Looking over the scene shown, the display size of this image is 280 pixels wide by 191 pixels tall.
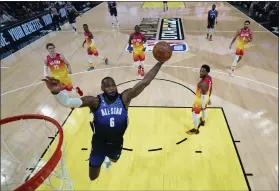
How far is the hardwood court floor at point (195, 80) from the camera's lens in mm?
5801

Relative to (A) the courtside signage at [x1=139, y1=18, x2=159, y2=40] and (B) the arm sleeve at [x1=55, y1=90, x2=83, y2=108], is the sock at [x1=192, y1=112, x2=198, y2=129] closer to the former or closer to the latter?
(B) the arm sleeve at [x1=55, y1=90, x2=83, y2=108]

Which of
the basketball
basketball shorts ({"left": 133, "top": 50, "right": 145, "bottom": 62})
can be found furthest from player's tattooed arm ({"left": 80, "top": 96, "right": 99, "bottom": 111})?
basketball shorts ({"left": 133, "top": 50, "right": 145, "bottom": 62})

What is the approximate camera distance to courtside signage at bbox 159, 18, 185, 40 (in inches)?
538

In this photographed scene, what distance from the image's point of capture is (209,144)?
18.2 feet

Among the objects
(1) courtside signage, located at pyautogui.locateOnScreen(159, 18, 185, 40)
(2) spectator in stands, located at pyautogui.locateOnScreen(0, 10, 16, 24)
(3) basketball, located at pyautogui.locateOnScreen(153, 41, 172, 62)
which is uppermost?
(3) basketball, located at pyautogui.locateOnScreen(153, 41, 172, 62)

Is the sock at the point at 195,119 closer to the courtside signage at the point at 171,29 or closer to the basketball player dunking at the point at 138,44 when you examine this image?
the basketball player dunking at the point at 138,44

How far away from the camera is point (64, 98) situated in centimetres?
289

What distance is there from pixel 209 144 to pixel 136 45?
443 cm

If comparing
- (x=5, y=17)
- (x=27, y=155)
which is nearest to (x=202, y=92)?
(x=27, y=155)

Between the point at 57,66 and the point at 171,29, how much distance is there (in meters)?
10.2

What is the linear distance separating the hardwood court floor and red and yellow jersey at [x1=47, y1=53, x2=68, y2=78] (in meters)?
1.20

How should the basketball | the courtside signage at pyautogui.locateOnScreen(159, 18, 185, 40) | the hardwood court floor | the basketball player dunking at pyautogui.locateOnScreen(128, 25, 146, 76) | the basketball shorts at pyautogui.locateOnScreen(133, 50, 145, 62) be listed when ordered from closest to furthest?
the basketball → the hardwood court floor → the basketball player dunking at pyautogui.locateOnScreen(128, 25, 146, 76) → the basketball shorts at pyautogui.locateOnScreen(133, 50, 145, 62) → the courtside signage at pyautogui.locateOnScreen(159, 18, 185, 40)

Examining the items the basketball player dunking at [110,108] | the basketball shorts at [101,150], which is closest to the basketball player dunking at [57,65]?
the basketball shorts at [101,150]

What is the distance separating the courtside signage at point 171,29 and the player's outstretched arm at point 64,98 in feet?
35.1
